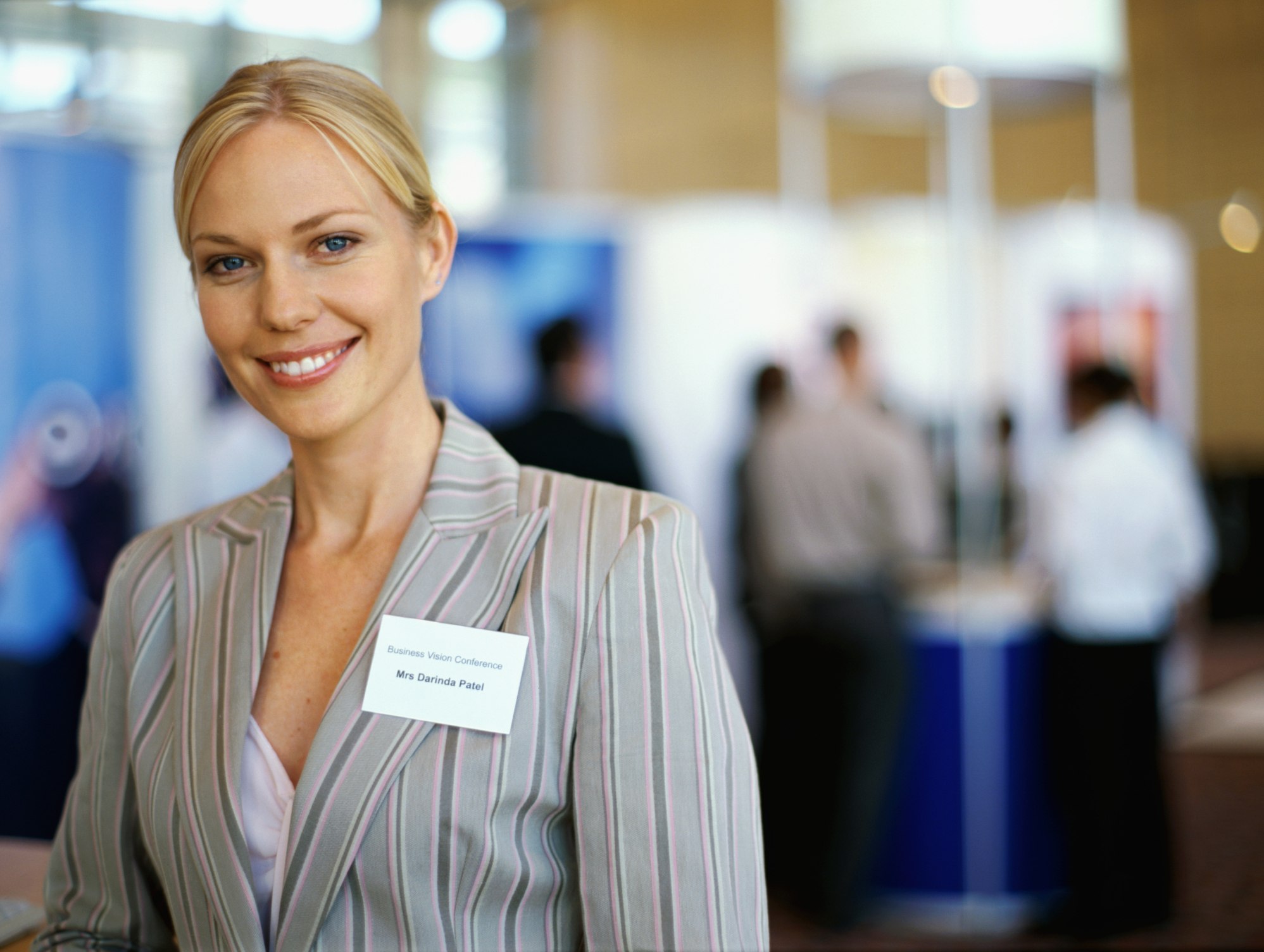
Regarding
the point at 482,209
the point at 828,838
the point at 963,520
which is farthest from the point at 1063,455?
the point at 482,209

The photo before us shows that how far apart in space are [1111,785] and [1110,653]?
428 mm

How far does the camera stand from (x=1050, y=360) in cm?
852

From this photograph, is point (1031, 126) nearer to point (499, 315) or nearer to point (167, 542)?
point (499, 315)

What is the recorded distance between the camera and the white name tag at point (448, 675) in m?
1.08

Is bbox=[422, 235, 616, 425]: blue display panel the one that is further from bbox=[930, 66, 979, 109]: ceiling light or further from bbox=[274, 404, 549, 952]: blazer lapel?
bbox=[274, 404, 549, 952]: blazer lapel

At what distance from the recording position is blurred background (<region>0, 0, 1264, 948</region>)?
3545mm

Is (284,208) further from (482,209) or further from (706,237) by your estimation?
(482,209)

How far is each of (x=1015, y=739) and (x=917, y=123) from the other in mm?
8196

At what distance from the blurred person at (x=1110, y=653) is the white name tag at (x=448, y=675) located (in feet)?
10.9

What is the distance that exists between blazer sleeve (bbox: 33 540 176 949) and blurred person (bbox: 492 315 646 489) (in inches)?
101

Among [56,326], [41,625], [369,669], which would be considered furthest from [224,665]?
[56,326]

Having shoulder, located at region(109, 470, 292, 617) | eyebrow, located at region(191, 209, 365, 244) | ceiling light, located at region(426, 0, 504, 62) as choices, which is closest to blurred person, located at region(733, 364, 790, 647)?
ceiling light, located at region(426, 0, 504, 62)

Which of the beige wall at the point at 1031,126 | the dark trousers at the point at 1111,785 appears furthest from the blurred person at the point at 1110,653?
the beige wall at the point at 1031,126

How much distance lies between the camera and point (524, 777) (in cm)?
107
